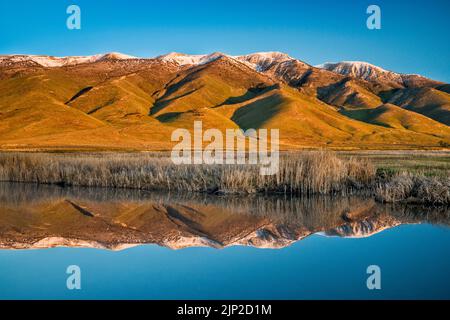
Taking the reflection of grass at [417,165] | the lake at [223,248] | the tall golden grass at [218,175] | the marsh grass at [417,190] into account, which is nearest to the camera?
the lake at [223,248]

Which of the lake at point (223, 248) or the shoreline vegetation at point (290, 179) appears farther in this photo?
the shoreline vegetation at point (290, 179)

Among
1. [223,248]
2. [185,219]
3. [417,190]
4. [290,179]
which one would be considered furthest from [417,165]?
[223,248]

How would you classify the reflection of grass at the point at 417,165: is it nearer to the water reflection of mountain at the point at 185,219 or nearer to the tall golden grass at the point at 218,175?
the tall golden grass at the point at 218,175

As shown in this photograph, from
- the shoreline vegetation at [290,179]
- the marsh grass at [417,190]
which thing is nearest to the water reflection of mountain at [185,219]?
the marsh grass at [417,190]

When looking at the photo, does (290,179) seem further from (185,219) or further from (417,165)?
(417,165)

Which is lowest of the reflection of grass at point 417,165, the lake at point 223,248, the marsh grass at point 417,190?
the lake at point 223,248

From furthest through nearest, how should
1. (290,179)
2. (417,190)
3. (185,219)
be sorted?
(290,179)
(417,190)
(185,219)

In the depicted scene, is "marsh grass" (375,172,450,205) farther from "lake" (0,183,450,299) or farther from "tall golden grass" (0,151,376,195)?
"tall golden grass" (0,151,376,195)
